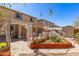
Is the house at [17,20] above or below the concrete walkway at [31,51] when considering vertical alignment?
above

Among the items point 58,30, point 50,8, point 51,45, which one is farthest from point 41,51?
point 50,8

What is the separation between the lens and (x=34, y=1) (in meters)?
4.59

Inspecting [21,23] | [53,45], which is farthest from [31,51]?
[21,23]

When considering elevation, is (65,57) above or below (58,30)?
below

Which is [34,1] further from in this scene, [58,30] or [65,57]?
[65,57]

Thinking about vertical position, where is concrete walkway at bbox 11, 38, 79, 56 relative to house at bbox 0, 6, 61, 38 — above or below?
below

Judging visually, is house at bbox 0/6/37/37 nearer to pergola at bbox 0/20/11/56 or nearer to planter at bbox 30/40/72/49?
pergola at bbox 0/20/11/56

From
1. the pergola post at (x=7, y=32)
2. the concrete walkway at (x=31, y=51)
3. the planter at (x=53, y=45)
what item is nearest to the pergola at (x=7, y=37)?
the pergola post at (x=7, y=32)

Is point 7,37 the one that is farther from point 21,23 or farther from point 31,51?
point 31,51

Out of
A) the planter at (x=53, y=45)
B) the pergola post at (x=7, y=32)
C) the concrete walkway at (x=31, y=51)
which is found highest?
the pergola post at (x=7, y=32)

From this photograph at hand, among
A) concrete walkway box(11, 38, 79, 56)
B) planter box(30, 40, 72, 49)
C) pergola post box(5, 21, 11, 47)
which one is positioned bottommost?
concrete walkway box(11, 38, 79, 56)

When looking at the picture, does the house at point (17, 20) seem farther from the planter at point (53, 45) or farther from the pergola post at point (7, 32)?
the planter at point (53, 45)

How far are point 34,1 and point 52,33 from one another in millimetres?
722

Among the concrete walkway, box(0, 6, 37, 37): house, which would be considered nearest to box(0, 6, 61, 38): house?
box(0, 6, 37, 37): house
